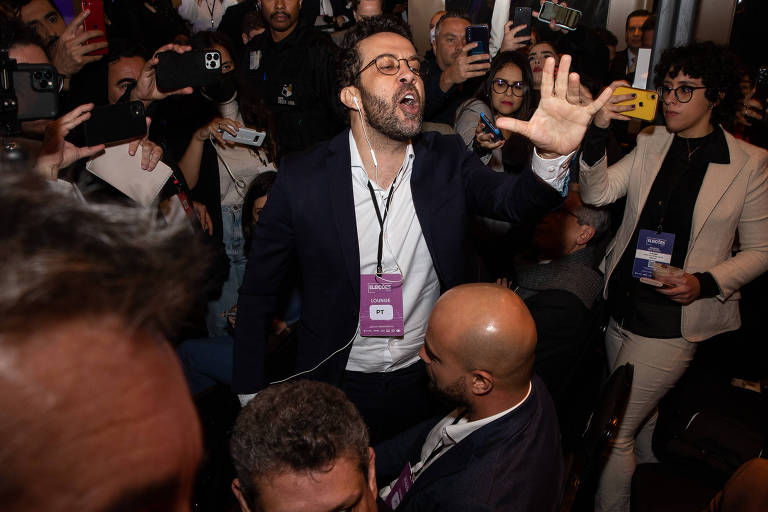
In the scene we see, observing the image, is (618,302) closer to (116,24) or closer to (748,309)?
(748,309)

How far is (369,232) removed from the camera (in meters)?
2.15

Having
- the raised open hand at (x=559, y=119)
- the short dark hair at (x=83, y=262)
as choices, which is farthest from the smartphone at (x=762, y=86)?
the short dark hair at (x=83, y=262)

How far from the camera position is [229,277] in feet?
11.5

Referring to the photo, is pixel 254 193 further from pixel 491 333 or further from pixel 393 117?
pixel 491 333

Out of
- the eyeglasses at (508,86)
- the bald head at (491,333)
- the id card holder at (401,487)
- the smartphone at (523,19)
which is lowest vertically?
the id card holder at (401,487)

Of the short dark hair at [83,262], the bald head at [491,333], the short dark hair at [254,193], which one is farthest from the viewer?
the short dark hair at [254,193]

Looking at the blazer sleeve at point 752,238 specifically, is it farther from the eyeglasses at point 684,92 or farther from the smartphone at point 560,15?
the smartphone at point 560,15

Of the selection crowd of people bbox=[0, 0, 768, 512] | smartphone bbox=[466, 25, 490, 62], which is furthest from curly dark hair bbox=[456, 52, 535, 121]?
smartphone bbox=[466, 25, 490, 62]

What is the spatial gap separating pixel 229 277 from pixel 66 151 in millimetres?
1311

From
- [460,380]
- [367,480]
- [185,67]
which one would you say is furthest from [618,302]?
[185,67]

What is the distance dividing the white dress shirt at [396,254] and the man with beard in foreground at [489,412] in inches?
16.5

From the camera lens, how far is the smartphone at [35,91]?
2182 mm

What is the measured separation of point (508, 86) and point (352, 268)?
212 centimetres

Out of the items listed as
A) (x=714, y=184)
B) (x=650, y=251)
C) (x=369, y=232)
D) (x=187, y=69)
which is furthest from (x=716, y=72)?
(x=187, y=69)
